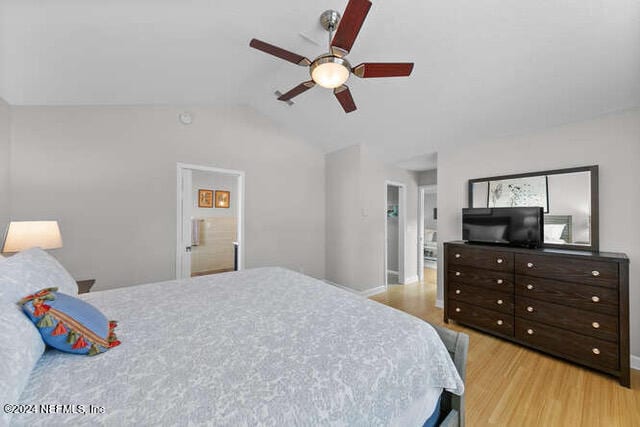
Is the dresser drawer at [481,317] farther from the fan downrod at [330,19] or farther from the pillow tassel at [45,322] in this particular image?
A: the pillow tassel at [45,322]

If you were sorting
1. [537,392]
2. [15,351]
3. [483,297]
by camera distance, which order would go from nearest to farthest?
[15,351] → [537,392] → [483,297]

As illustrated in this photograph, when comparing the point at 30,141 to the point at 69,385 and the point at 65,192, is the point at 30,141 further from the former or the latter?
the point at 69,385

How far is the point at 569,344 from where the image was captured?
2.11 meters

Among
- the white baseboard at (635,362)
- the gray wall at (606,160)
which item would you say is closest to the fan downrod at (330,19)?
the gray wall at (606,160)

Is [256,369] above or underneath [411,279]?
above

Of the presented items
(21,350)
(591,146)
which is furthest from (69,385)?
(591,146)

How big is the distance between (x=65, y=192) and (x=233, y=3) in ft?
8.12

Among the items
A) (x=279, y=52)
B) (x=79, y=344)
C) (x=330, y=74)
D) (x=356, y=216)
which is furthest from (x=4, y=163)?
(x=356, y=216)

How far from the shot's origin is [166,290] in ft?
5.88

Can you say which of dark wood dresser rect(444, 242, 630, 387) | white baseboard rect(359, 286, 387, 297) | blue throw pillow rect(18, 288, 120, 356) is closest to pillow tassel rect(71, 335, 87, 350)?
blue throw pillow rect(18, 288, 120, 356)

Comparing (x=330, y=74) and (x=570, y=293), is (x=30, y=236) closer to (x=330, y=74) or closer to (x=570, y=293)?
(x=330, y=74)

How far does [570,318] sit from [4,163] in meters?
5.18

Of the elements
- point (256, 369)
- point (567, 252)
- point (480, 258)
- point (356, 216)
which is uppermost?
point (356, 216)

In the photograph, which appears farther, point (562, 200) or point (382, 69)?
point (562, 200)
